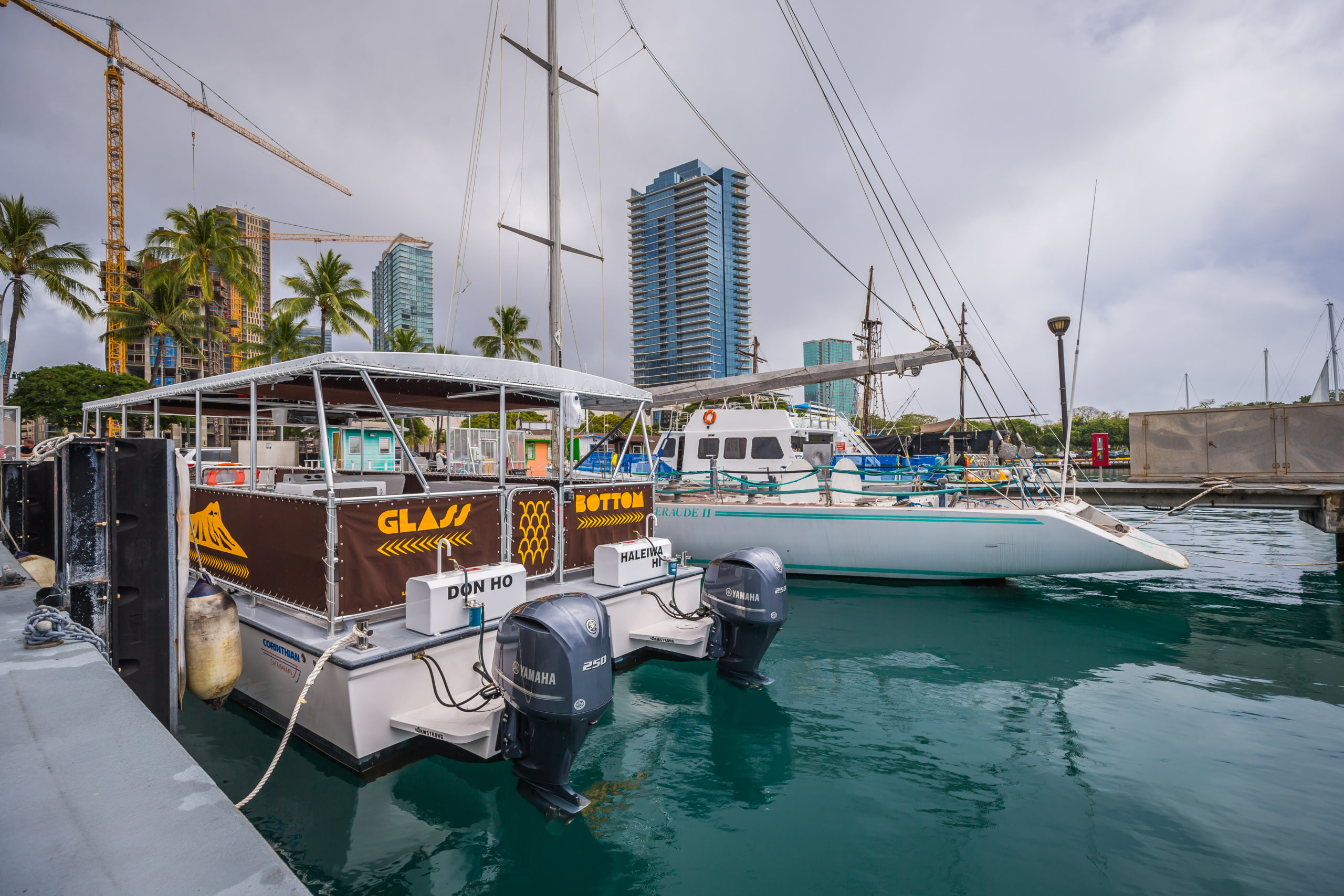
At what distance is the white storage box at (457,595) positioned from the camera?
4598mm

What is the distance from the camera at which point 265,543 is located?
209 inches

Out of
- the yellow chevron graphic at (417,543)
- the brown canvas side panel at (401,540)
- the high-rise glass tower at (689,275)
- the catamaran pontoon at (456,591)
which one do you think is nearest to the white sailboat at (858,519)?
the catamaran pontoon at (456,591)

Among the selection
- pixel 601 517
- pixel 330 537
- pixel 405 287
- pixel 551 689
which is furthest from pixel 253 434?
pixel 405 287

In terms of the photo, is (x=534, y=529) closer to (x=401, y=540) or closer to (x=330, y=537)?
(x=401, y=540)

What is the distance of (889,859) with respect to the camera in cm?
372

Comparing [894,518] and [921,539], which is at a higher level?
[894,518]

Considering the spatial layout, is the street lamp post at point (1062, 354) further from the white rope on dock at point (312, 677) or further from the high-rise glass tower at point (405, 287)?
the high-rise glass tower at point (405, 287)

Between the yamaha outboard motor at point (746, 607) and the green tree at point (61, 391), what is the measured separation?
42.0m

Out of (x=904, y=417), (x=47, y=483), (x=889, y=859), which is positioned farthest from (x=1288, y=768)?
A: (x=904, y=417)

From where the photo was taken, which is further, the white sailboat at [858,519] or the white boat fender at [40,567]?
the white sailboat at [858,519]

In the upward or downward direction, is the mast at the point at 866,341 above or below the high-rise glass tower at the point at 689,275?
below

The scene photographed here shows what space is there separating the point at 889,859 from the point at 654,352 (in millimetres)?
70258

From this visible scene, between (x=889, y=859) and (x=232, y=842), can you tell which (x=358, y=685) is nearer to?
(x=232, y=842)

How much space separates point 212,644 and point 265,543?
3.87 ft
